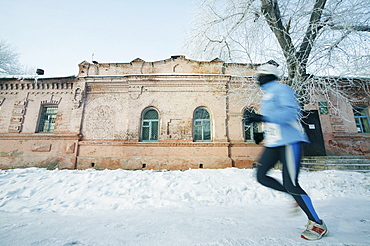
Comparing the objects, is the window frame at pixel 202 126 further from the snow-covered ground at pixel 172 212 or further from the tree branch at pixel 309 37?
the tree branch at pixel 309 37

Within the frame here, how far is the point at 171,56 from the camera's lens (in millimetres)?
9586

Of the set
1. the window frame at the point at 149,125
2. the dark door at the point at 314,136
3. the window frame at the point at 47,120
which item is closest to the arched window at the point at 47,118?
the window frame at the point at 47,120

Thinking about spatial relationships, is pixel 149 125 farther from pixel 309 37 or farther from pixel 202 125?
pixel 309 37

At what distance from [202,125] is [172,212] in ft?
19.9

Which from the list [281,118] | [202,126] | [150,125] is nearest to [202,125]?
[202,126]

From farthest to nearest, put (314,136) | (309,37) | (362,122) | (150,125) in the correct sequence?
1. (362,122)
2. (150,125)
3. (314,136)
4. (309,37)

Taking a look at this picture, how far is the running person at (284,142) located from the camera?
6.11 feet

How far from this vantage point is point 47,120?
960 cm

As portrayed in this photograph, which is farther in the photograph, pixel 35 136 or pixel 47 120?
pixel 47 120

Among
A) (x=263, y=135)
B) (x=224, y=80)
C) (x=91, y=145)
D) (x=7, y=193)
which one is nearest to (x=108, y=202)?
(x=7, y=193)

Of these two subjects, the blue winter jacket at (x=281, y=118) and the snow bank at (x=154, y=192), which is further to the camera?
the snow bank at (x=154, y=192)

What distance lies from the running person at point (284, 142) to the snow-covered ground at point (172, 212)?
0.26m

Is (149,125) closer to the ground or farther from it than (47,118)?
closer to the ground

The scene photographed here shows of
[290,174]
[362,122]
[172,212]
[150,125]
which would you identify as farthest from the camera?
[362,122]
